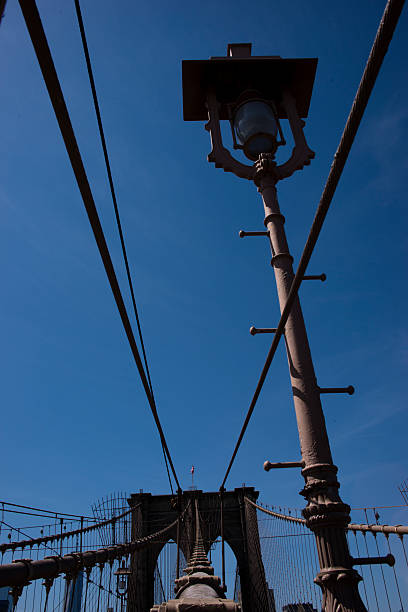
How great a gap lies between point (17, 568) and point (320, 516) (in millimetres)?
2426

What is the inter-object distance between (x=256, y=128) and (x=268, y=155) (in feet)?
1.10

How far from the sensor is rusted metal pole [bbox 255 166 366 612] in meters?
2.13

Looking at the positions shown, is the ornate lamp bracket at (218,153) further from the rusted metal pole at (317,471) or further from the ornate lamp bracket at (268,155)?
the rusted metal pole at (317,471)

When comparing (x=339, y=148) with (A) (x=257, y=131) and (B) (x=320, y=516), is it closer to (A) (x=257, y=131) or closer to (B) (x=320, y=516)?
(B) (x=320, y=516)

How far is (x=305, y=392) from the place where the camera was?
8.95ft

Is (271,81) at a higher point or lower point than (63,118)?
higher

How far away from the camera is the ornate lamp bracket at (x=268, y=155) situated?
3.72m

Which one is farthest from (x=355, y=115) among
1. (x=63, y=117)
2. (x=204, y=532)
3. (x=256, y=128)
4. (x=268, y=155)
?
(x=204, y=532)

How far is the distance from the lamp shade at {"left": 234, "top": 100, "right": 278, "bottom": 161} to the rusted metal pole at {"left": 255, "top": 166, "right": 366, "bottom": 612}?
3.09 ft

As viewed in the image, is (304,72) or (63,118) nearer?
(63,118)

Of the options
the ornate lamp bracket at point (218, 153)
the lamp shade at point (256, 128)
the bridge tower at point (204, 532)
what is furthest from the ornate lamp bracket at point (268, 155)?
the bridge tower at point (204, 532)

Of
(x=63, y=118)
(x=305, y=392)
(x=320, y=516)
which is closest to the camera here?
(x=63, y=118)

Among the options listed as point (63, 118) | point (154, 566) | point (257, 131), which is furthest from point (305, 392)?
point (154, 566)

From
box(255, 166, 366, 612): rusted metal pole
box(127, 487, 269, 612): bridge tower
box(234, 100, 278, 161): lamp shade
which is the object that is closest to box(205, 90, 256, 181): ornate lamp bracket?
box(234, 100, 278, 161): lamp shade
